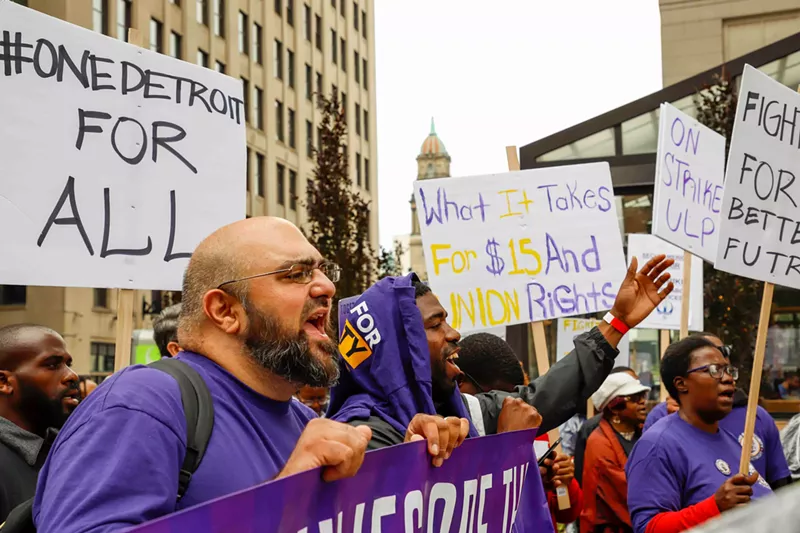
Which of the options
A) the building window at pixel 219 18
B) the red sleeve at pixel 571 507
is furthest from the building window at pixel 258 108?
the red sleeve at pixel 571 507

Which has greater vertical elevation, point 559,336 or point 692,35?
point 692,35

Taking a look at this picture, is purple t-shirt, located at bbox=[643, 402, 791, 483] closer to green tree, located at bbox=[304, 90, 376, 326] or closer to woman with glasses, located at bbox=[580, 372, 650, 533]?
woman with glasses, located at bbox=[580, 372, 650, 533]

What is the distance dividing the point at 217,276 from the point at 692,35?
2280 cm

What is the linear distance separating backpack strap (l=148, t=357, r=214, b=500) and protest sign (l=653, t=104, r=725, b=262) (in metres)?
4.54

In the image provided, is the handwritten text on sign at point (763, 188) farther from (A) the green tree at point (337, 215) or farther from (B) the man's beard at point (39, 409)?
(A) the green tree at point (337, 215)

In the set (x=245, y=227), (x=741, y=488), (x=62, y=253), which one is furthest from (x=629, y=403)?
(x=245, y=227)

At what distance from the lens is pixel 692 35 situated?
76.2 ft

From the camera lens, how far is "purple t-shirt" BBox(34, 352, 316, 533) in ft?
5.85

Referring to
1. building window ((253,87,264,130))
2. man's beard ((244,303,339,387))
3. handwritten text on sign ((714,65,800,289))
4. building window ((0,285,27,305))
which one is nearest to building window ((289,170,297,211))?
building window ((253,87,264,130))

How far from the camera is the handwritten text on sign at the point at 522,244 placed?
588 centimetres

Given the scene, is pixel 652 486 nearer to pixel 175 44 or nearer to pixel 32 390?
pixel 32 390

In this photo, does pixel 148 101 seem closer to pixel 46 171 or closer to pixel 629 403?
pixel 46 171

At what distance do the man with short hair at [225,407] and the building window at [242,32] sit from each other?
39.2 metres

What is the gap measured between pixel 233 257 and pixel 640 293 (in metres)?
1.76
